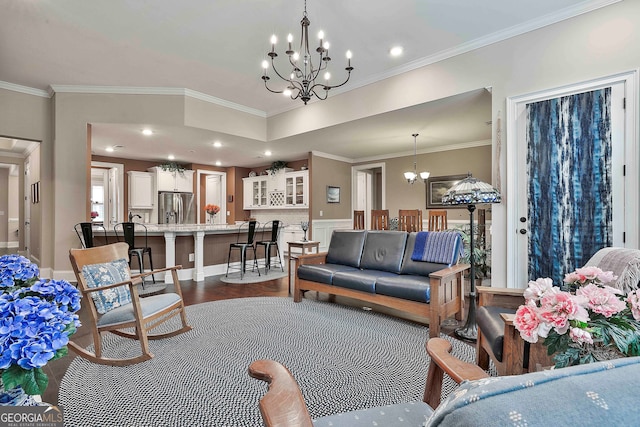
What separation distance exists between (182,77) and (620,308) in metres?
5.09

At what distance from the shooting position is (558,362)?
3.21 feet

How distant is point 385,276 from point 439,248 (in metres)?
0.62

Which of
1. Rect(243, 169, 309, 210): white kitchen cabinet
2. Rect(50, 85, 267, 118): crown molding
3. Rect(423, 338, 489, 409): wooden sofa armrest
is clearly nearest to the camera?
Rect(423, 338, 489, 409): wooden sofa armrest

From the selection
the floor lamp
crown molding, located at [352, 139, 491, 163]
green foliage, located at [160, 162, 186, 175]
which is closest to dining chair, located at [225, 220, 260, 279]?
the floor lamp

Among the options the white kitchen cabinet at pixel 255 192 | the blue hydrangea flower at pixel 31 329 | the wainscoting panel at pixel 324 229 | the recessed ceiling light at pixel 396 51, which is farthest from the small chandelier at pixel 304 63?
the white kitchen cabinet at pixel 255 192

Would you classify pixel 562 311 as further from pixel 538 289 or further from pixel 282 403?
pixel 282 403

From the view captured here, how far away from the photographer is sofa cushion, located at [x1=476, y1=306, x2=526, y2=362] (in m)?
1.68

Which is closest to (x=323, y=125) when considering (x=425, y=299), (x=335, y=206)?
(x=335, y=206)

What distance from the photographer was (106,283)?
2.39 meters

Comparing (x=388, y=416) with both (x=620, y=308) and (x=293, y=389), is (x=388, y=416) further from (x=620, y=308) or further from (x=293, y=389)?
(x=620, y=308)

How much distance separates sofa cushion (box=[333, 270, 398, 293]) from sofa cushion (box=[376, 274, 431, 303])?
3.2 inches

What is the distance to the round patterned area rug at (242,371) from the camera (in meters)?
1.75

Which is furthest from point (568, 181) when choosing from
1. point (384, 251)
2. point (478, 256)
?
point (384, 251)

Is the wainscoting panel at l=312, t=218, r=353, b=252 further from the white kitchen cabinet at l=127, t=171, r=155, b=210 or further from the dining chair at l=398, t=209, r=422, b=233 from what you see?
the white kitchen cabinet at l=127, t=171, r=155, b=210
